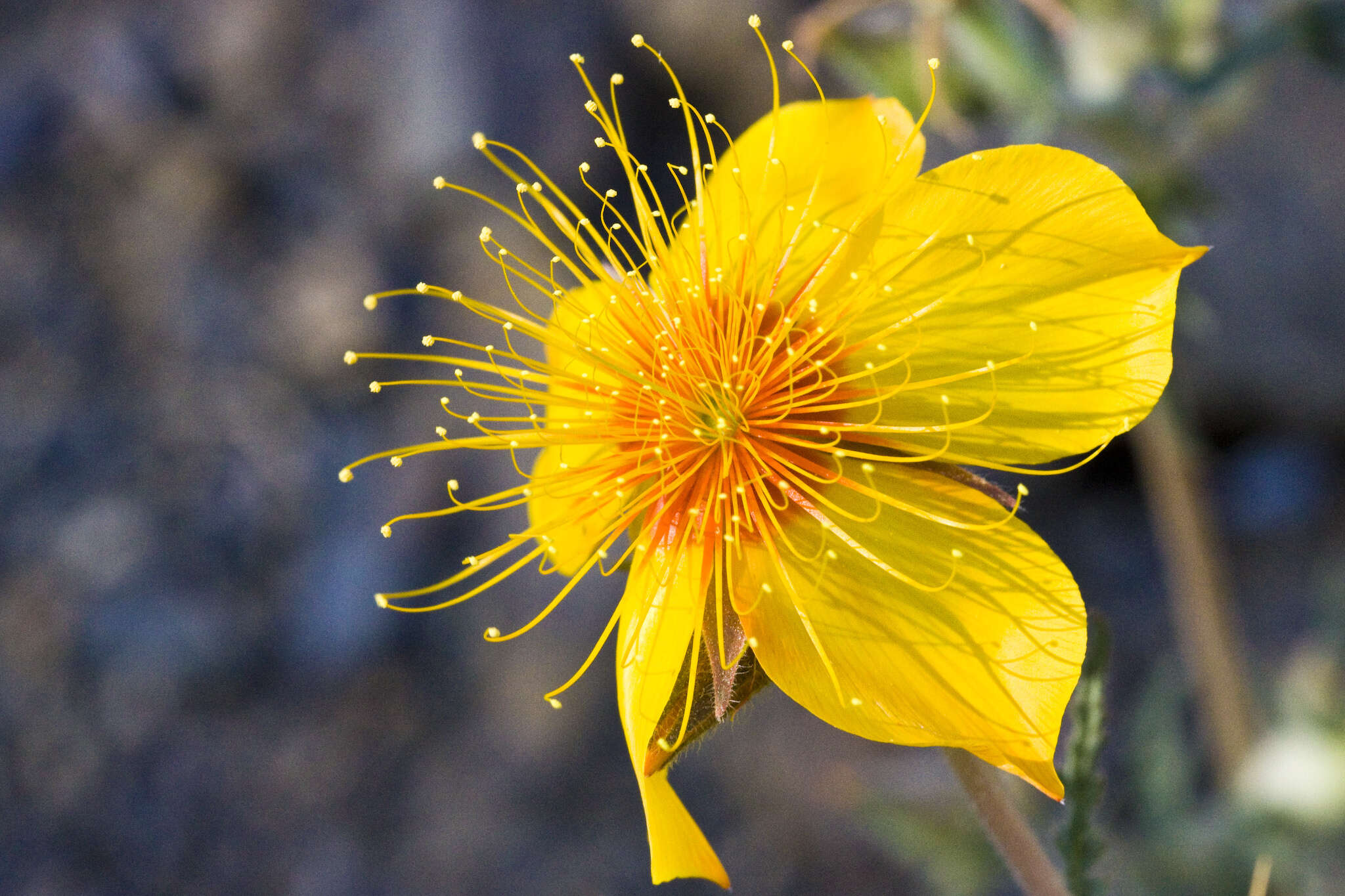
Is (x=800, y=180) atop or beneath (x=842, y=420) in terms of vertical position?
atop

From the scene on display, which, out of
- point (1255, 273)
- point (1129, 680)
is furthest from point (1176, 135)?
point (1129, 680)

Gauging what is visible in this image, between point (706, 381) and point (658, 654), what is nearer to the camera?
point (658, 654)

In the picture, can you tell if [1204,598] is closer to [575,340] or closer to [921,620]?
[921,620]

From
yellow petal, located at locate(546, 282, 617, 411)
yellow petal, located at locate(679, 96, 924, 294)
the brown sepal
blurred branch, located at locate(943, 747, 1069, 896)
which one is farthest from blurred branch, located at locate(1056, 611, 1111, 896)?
yellow petal, located at locate(546, 282, 617, 411)

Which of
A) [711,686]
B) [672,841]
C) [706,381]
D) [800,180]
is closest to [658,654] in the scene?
[711,686]

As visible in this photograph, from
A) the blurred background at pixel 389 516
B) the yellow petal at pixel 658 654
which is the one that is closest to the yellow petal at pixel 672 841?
the yellow petal at pixel 658 654

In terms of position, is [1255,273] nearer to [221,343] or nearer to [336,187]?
[336,187]

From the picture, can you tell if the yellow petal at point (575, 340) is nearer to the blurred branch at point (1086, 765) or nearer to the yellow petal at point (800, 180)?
the yellow petal at point (800, 180)
